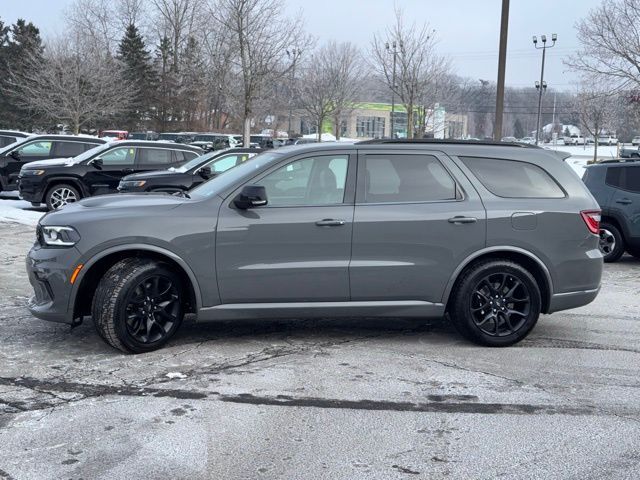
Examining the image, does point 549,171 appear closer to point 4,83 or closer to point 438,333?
point 438,333

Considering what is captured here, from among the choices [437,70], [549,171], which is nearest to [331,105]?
[437,70]

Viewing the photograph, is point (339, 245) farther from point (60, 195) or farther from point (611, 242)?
point (60, 195)

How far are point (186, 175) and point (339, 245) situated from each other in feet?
28.8

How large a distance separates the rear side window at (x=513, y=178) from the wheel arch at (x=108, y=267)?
2537 millimetres

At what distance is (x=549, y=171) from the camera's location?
6.24 m

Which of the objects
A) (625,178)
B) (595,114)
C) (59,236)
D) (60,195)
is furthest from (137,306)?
(595,114)

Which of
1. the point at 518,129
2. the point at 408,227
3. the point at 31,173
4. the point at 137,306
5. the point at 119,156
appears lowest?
the point at 137,306

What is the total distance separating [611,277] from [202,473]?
308 inches

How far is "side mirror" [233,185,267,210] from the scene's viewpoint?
5.52 meters

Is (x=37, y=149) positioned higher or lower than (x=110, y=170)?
higher

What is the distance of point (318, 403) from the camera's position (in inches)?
183

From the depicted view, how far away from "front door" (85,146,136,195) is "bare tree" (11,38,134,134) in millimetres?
29435

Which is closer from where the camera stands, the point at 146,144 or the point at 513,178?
the point at 513,178

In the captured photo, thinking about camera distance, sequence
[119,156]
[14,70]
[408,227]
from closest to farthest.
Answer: [408,227] < [119,156] < [14,70]
